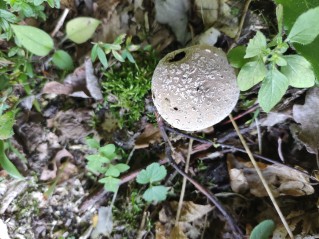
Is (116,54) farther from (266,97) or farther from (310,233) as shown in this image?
(310,233)

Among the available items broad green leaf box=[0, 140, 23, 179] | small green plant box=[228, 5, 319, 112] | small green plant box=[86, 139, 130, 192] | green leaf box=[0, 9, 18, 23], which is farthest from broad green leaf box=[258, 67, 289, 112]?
broad green leaf box=[0, 140, 23, 179]

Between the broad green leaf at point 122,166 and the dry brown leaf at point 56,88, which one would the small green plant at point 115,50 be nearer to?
the dry brown leaf at point 56,88

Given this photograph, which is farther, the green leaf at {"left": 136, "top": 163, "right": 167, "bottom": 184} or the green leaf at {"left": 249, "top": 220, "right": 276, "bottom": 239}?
the green leaf at {"left": 136, "top": 163, "right": 167, "bottom": 184}

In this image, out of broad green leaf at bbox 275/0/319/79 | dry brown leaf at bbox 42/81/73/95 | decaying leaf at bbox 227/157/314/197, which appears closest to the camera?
broad green leaf at bbox 275/0/319/79

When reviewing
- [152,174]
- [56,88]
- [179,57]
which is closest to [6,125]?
[56,88]

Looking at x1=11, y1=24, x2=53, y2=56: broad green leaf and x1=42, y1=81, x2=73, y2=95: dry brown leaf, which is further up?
x1=11, y1=24, x2=53, y2=56: broad green leaf

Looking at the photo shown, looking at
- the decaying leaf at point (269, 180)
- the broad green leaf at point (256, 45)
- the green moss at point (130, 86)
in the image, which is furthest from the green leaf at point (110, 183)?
the broad green leaf at point (256, 45)

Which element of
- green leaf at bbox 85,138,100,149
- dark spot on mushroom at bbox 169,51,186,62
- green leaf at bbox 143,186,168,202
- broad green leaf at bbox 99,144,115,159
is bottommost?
green leaf at bbox 143,186,168,202

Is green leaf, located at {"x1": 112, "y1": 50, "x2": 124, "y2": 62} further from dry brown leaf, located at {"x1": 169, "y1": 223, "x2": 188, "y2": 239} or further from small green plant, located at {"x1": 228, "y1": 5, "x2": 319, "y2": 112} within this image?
dry brown leaf, located at {"x1": 169, "y1": 223, "x2": 188, "y2": 239}
